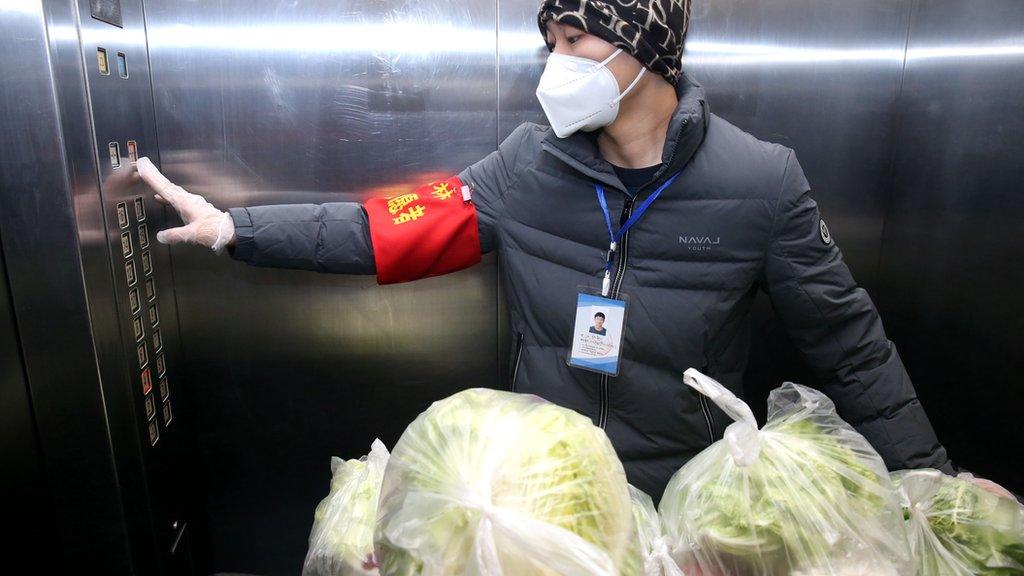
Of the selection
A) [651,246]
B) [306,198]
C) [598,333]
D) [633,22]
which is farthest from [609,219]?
→ [306,198]

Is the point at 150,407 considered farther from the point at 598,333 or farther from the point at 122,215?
the point at 598,333

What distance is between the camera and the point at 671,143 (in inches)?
47.4

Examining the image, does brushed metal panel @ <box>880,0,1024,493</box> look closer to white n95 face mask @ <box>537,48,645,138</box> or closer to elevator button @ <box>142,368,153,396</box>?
white n95 face mask @ <box>537,48,645,138</box>

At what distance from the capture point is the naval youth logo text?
125cm

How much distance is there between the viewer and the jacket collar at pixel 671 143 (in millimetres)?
1200

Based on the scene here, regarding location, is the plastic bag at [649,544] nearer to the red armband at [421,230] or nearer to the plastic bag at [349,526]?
the plastic bag at [349,526]

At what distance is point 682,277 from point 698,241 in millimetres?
73

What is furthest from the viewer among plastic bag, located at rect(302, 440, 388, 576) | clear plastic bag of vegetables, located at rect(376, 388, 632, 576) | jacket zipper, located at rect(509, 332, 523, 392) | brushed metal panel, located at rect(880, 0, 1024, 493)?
brushed metal panel, located at rect(880, 0, 1024, 493)

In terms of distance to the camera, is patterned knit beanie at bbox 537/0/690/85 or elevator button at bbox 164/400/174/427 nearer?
patterned knit beanie at bbox 537/0/690/85

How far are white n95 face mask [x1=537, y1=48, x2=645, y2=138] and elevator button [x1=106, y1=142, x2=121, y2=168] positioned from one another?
829mm

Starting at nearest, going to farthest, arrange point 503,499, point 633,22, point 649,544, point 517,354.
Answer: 1. point 503,499
2. point 649,544
3. point 633,22
4. point 517,354

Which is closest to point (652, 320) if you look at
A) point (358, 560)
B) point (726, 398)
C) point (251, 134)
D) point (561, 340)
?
point (561, 340)

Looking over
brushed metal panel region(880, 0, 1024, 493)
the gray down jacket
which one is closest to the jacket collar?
the gray down jacket

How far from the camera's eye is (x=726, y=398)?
0.76m
